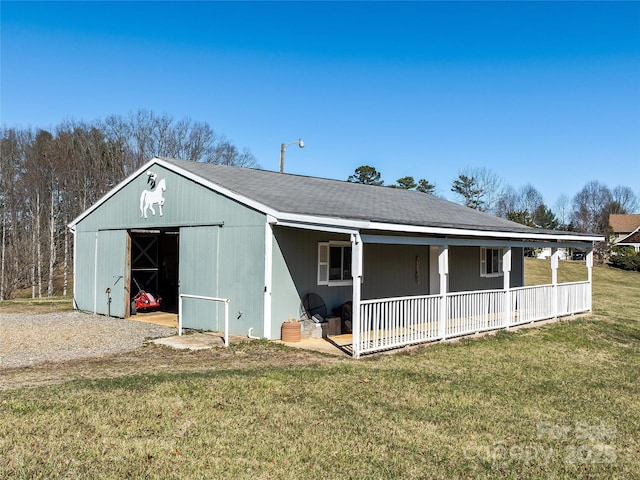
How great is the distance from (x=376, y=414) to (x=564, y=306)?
35.9ft

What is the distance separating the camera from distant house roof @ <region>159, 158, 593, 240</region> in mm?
9844

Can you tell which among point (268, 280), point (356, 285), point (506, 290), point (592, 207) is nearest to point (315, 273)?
point (268, 280)

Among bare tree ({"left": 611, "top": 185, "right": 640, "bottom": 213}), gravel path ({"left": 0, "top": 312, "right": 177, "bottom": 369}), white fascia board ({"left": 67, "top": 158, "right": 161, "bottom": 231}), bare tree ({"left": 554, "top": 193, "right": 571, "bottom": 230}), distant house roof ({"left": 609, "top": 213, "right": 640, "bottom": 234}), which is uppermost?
bare tree ({"left": 611, "top": 185, "right": 640, "bottom": 213})

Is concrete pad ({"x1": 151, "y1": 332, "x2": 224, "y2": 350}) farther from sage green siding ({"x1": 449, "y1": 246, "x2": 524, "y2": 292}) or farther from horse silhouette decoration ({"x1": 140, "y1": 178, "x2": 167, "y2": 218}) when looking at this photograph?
sage green siding ({"x1": 449, "y1": 246, "x2": 524, "y2": 292})

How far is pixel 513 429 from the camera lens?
5246 mm

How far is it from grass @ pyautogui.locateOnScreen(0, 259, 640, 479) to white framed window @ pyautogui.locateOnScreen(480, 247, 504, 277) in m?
6.83

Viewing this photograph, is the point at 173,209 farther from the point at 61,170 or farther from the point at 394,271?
the point at 61,170

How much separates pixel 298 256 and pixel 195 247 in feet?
9.35

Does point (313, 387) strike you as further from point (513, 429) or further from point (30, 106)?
point (30, 106)

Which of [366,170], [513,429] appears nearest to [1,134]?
[366,170]

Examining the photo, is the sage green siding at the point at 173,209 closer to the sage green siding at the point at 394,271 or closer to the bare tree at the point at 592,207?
the sage green siding at the point at 394,271

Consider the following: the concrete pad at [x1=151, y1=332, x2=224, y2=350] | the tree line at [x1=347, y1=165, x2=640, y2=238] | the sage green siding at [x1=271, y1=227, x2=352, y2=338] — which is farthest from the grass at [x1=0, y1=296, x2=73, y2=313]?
the tree line at [x1=347, y1=165, x2=640, y2=238]

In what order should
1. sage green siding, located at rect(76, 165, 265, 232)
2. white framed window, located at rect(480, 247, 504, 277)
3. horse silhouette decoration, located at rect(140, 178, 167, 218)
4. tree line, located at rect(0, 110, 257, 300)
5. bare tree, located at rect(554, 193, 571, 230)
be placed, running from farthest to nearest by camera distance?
bare tree, located at rect(554, 193, 571, 230)
tree line, located at rect(0, 110, 257, 300)
white framed window, located at rect(480, 247, 504, 277)
horse silhouette decoration, located at rect(140, 178, 167, 218)
sage green siding, located at rect(76, 165, 265, 232)

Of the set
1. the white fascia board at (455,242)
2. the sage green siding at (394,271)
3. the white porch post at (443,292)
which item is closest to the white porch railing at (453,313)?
the white porch post at (443,292)
